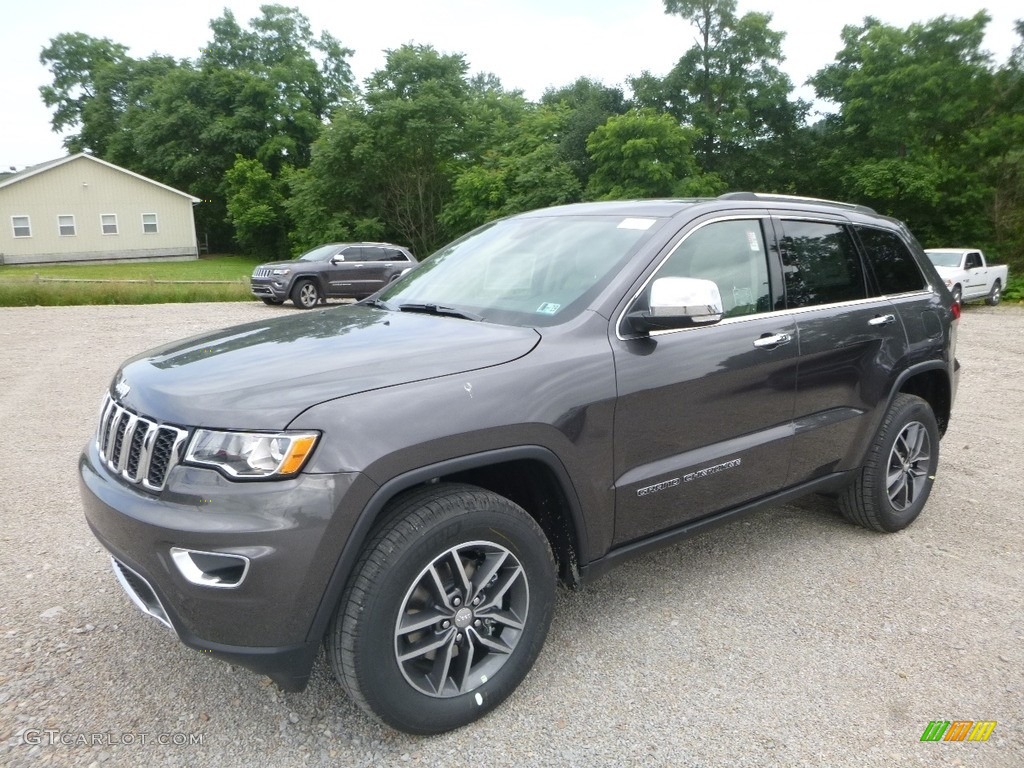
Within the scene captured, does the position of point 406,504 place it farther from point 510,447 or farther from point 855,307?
point 855,307

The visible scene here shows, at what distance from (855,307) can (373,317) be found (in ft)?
8.04

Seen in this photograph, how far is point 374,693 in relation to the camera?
95.1 inches

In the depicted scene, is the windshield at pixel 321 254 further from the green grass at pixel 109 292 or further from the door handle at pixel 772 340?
the door handle at pixel 772 340

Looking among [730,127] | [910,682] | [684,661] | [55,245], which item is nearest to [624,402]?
[684,661]

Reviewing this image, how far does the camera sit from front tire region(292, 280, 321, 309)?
18750 mm

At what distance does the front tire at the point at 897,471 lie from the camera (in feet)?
13.8

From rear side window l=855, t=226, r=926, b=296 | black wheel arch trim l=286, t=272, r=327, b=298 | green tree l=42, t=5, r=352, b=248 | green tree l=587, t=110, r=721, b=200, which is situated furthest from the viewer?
Result: green tree l=42, t=5, r=352, b=248

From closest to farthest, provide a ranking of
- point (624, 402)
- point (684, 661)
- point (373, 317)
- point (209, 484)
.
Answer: point (209, 484), point (624, 402), point (684, 661), point (373, 317)

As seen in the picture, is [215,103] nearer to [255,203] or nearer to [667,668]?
[255,203]

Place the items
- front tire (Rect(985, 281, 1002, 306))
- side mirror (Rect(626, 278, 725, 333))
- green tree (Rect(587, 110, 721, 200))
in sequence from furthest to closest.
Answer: green tree (Rect(587, 110, 721, 200))
front tire (Rect(985, 281, 1002, 306))
side mirror (Rect(626, 278, 725, 333))

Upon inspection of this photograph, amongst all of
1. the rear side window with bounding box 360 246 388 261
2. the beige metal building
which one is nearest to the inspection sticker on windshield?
the rear side window with bounding box 360 246 388 261

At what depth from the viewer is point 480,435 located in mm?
2537

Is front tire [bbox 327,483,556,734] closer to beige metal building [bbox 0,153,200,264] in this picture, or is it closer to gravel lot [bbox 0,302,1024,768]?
gravel lot [bbox 0,302,1024,768]

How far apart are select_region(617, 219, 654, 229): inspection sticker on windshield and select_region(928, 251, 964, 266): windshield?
21.3 m
